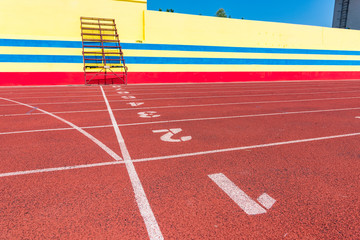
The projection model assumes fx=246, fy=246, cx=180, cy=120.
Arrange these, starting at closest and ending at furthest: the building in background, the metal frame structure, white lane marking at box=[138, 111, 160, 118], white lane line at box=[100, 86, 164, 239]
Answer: white lane line at box=[100, 86, 164, 239], white lane marking at box=[138, 111, 160, 118], the metal frame structure, the building in background

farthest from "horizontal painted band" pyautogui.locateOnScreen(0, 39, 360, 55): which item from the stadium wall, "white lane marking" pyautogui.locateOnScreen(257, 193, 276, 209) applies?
"white lane marking" pyautogui.locateOnScreen(257, 193, 276, 209)

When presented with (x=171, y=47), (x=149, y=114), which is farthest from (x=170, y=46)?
(x=149, y=114)

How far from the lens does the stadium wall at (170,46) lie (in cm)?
1506

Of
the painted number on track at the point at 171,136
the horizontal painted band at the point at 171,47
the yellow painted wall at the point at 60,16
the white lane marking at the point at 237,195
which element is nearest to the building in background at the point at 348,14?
the horizontal painted band at the point at 171,47

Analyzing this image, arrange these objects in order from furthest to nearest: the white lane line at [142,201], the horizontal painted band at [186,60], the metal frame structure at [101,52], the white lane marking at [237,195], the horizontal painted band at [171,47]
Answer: the metal frame structure at [101,52] → the horizontal painted band at [186,60] → the horizontal painted band at [171,47] → the white lane marking at [237,195] → the white lane line at [142,201]

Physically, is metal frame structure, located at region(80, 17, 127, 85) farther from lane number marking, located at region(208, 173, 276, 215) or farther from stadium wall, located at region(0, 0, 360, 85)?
lane number marking, located at region(208, 173, 276, 215)

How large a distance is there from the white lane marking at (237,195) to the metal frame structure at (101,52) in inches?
555

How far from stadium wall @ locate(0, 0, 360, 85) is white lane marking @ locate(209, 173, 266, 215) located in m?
14.7

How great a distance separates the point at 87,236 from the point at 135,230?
0.41 m

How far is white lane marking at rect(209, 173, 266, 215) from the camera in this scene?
2544 mm

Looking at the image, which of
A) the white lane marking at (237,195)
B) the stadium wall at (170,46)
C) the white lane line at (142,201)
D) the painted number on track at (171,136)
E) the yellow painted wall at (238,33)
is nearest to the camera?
the white lane line at (142,201)

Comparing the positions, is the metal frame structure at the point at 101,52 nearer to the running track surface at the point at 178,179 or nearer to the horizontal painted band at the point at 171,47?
the horizontal painted band at the point at 171,47

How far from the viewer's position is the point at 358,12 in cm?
4022

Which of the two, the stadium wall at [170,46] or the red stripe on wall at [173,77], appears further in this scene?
the stadium wall at [170,46]
